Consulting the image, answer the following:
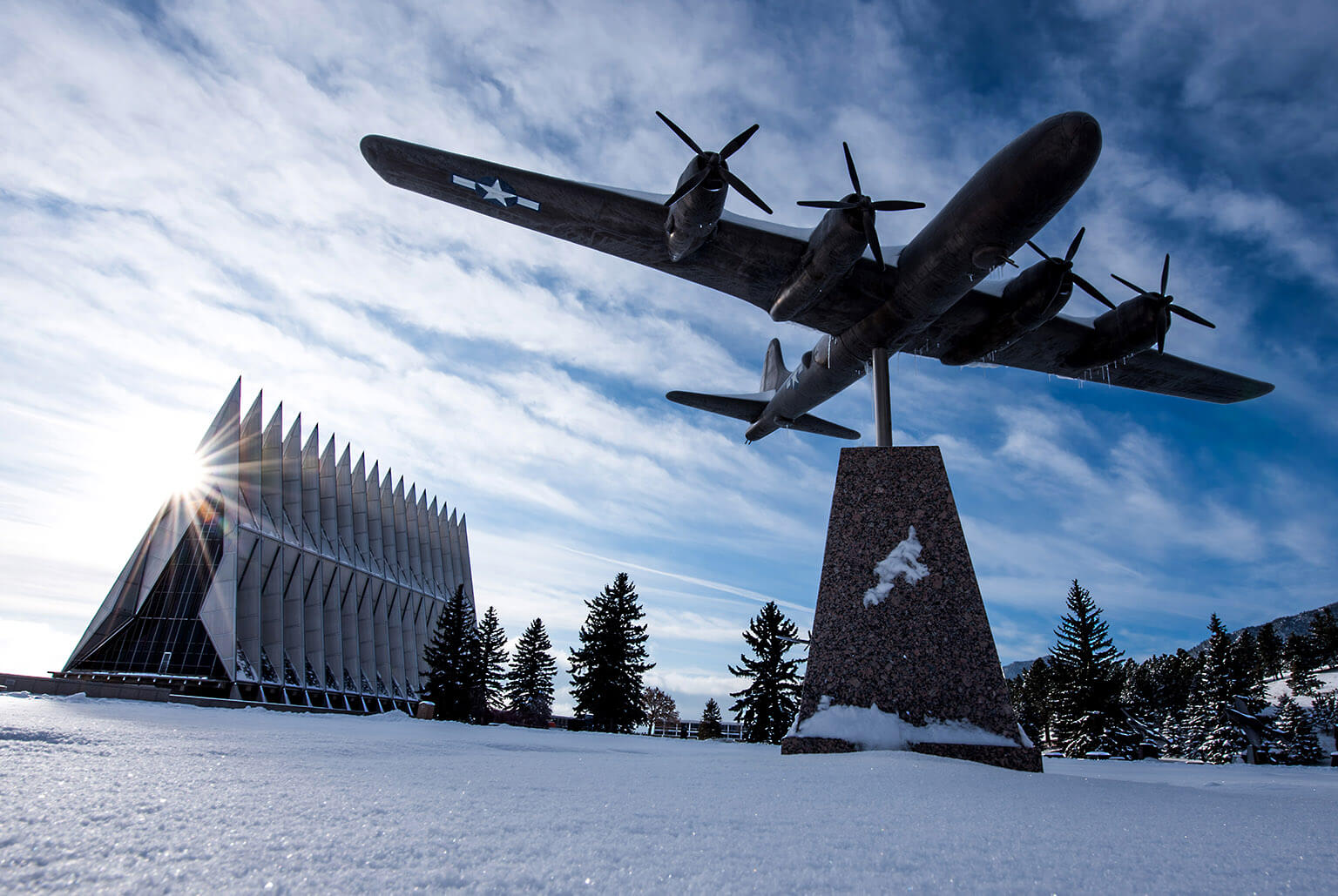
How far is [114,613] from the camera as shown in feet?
116

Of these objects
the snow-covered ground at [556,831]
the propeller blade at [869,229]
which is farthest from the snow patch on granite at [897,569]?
the snow-covered ground at [556,831]

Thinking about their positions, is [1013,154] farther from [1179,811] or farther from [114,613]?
[114,613]

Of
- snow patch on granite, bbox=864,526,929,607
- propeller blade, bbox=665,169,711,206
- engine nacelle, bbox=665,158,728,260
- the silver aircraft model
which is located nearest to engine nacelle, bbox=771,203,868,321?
the silver aircraft model

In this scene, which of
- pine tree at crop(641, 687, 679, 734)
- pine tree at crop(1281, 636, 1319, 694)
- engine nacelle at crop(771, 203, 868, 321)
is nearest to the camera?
engine nacelle at crop(771, 203, 868, 321)

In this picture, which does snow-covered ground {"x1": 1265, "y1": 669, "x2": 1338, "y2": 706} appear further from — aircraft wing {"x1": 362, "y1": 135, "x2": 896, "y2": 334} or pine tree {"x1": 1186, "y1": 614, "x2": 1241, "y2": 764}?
aircraft wing {"x1": 362, "y1": 135, "x2": 896, "y2": 334}

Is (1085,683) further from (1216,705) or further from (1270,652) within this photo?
(1270,652)

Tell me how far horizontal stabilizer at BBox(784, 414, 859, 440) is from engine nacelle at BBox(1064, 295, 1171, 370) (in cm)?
605

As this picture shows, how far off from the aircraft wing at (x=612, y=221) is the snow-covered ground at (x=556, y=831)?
412 inches

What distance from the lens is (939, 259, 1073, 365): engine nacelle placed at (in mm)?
12281

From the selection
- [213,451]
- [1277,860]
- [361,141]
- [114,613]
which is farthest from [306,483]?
[1277,860]

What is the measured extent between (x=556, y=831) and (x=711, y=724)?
59262mm

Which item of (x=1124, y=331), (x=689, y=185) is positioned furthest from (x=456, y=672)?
(x=1124, y=331)

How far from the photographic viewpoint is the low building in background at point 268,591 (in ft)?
114

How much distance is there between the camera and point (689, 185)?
10.9 metres
